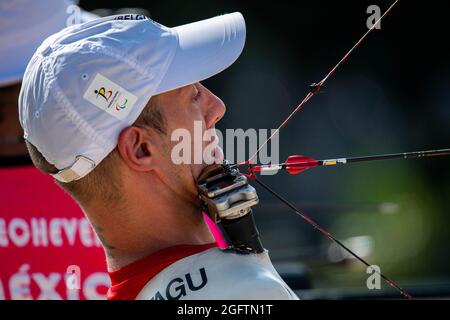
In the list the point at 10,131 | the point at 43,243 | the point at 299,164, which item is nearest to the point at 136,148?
the point at 299,164

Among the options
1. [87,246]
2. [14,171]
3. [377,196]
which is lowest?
[377,196]

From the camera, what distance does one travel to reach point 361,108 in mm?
5277

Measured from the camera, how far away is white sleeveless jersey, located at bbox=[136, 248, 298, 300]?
1250 millimetres

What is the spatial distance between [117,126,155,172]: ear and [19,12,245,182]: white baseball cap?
0.02 m

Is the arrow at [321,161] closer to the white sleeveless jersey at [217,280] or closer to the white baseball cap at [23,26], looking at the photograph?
the white sleeveless jersey at [217,280]

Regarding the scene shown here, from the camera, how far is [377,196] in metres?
5.20

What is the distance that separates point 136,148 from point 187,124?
0.35 ft

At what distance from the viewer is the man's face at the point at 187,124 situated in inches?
53.4

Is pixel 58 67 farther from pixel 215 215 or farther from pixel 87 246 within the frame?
pixel 87 246

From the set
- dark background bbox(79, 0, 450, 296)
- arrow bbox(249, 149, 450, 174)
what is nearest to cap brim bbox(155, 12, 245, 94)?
arrow bbox(249, 149, 450, 174)

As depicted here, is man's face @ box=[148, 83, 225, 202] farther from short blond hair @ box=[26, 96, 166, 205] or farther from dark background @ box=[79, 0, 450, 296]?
Result: dark background @ box=[79, 0, 450, 296]

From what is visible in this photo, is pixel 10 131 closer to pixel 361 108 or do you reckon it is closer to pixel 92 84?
pixel 92 84
